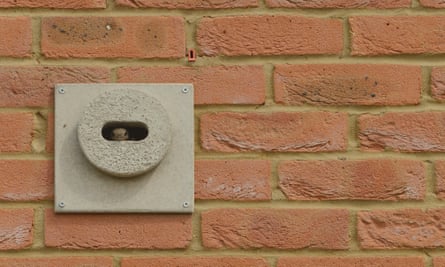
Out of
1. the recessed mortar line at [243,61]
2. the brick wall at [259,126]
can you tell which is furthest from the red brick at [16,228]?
the recessed mortar line at [243,61]

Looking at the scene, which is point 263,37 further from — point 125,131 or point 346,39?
point 125,131

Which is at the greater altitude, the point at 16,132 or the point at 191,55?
the point at 191,55

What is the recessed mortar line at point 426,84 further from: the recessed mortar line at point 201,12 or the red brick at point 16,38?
the red brick at point 16,38

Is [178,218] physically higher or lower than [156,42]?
lower

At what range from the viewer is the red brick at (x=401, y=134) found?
1.34 m

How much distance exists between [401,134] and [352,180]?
0.13 m

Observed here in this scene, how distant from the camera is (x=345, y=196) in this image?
1.33 metres

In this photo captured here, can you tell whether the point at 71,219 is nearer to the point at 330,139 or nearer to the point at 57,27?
the point at 57,27

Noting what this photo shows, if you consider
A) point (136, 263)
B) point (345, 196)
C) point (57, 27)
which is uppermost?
point (57, 27)

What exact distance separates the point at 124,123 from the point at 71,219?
0.21m

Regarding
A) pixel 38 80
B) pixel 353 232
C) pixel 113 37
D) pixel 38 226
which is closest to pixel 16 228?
pixel 38 226

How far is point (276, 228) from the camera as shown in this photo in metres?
1.33

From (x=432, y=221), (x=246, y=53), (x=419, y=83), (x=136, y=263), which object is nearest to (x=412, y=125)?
(x=419, y=83)

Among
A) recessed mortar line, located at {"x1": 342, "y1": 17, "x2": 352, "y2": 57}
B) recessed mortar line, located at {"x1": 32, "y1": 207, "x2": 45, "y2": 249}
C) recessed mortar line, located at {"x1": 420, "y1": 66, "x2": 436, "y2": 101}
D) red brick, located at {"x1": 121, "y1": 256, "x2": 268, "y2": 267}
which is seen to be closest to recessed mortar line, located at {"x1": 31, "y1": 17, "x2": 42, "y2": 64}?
recessed mortar line, located at {"x1": 32, "y1": 207, "x2": 45, "y2": 249}
